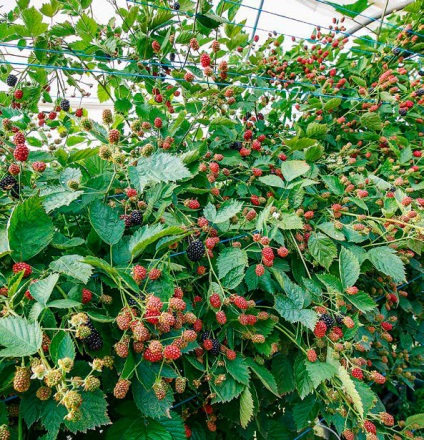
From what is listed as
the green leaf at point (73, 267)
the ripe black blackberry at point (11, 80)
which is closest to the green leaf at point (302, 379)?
the green leaf at point (73, 267)

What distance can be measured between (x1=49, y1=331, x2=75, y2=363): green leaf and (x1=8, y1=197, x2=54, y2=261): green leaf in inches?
6.7

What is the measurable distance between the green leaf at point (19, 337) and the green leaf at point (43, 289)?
36 millimetres

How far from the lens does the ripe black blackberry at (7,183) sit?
64 cm

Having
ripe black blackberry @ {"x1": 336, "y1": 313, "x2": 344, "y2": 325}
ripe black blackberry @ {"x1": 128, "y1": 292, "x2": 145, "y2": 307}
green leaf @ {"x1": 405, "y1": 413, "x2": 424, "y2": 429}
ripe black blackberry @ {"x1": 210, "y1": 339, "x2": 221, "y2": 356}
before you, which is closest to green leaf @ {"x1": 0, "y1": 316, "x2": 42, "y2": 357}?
ripe black blackberry @ {"x1": 128, "y1": 292, "x2": 145, "y2": 307}

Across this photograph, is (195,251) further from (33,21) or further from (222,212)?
(33,21)

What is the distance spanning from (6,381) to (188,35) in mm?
1107

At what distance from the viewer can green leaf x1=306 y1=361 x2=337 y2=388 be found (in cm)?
78

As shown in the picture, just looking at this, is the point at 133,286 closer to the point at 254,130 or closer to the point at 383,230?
the point at 383,230

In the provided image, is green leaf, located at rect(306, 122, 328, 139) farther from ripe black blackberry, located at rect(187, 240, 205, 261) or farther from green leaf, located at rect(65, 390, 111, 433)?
green leaf, located at rect(65, 390, 111, 433)

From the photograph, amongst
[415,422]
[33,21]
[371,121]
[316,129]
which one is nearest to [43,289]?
[33,21]

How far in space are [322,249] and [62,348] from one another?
0.73 metres

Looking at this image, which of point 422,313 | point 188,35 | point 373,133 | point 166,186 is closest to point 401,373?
point 422,313

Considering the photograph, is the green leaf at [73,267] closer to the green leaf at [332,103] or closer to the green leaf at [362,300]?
the green leaf at [362,300]

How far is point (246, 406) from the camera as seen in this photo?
2.36 feet
